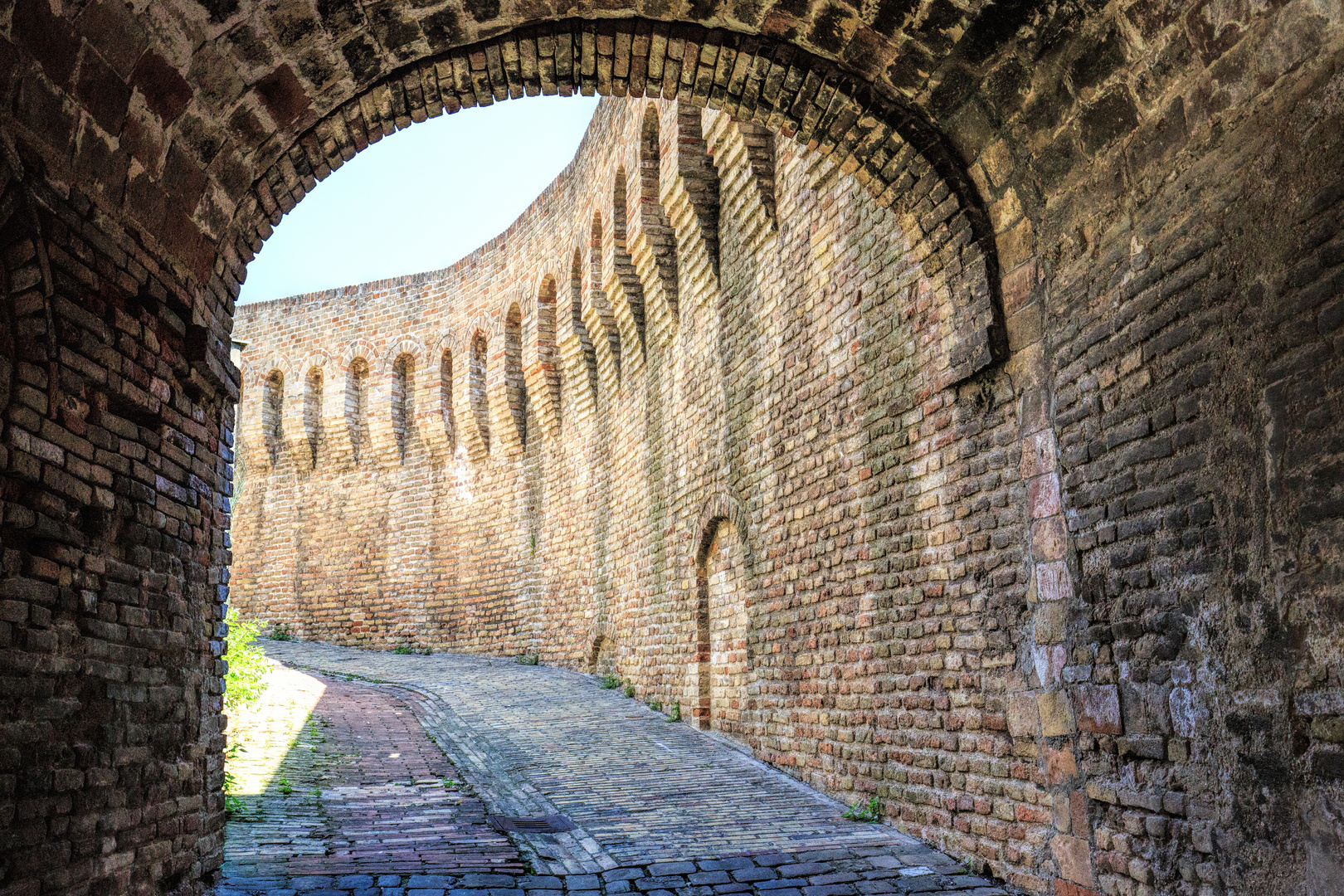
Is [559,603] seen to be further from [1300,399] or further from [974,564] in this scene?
[1300,399]

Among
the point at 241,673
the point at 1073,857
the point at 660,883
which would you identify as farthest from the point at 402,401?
the point at 1073,857

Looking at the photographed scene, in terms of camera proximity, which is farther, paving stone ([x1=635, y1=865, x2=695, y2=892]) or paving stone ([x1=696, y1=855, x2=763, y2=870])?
paving stone ([x1=696, y1=855, x2=763, y2=870])

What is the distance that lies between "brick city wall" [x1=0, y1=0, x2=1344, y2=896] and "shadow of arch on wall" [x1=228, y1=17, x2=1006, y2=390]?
21 mm

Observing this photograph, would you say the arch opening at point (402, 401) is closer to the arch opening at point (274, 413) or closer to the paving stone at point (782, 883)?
the arch opening at point (274, 413)

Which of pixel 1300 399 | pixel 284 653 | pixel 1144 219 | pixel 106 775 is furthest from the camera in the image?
pixel 284 653

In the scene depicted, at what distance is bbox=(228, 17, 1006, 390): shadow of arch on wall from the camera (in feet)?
15.2

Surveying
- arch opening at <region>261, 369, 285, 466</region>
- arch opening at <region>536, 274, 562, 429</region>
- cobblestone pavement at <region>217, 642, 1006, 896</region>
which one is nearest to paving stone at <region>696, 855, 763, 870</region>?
cobblestone pavement at <region>217, 642, 1006, 896</region>

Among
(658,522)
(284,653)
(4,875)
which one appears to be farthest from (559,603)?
(4,875)

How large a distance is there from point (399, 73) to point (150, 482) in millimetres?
2178

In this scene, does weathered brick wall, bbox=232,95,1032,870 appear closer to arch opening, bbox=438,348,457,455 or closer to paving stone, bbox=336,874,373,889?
arch opening, bbox=438,348,457,455

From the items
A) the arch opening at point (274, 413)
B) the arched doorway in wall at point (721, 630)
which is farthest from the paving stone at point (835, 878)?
the arch opening at point (274, 413)

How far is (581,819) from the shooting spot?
19.4 feet

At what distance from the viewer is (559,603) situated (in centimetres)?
1410

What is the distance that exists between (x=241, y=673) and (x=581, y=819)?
3.86 m
